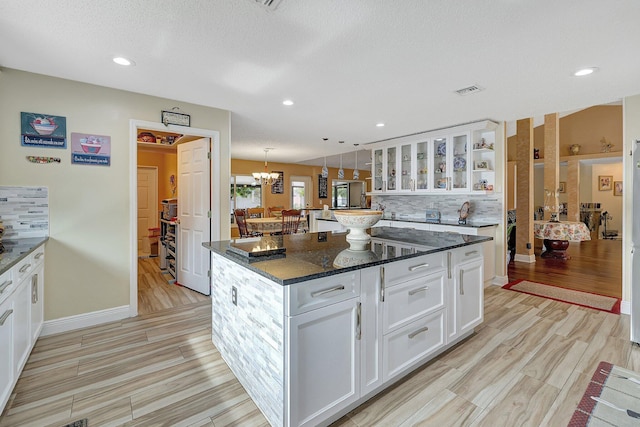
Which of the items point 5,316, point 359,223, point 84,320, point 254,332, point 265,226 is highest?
point 359,223

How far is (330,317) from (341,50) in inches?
70.6

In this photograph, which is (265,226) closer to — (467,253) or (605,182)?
(467,253)

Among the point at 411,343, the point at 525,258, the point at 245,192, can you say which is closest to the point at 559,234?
the point at 525,258

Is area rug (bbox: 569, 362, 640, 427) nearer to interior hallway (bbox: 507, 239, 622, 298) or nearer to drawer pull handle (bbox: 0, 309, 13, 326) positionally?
interior hallway (bbox: 507, 239, 622, 298)

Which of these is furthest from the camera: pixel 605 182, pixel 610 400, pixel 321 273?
pixel 605 182

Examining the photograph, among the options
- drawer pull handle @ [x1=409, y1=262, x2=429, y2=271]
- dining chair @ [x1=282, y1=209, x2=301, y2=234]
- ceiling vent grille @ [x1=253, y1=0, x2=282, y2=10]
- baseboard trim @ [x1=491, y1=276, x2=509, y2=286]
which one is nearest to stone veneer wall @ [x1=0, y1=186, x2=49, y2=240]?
ceiling vent grille @ [x1=253, y1=0, x2=282, y2=10]

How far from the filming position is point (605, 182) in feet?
30.4

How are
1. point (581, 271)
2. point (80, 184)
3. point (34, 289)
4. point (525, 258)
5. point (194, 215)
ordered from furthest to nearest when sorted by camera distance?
point (525, 258) < point (581, 271) < point (194, 215) < point (80, 184) < point (34, 289)

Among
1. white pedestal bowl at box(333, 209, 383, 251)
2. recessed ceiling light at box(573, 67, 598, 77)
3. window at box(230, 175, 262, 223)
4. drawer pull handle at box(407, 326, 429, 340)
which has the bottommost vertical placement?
drawer pull handle at box(407, 326, 429, 340)

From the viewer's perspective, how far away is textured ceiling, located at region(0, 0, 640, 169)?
1.69 meters

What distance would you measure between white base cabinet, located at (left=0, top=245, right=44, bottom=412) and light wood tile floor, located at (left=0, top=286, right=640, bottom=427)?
20cm

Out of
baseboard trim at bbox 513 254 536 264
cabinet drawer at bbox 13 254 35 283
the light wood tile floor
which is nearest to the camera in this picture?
the light wood tile floor

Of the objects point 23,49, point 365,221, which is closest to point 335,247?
point 365,221

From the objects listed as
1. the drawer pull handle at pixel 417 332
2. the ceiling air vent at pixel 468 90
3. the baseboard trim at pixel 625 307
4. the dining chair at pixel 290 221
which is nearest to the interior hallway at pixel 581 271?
the baseboard trim at pixel 625 307
